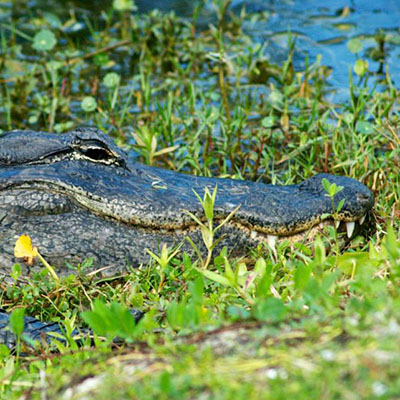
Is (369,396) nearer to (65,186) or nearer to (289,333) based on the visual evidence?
(289,333)

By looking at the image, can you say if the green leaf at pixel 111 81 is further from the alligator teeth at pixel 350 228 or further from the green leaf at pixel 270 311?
the green leaf at pixel 270 311

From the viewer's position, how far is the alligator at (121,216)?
407 centimetres

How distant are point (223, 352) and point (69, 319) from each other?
163 cm

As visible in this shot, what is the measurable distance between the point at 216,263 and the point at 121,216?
23.4 inches

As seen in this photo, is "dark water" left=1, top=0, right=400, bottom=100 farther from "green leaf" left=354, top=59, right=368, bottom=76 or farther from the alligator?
the alligator

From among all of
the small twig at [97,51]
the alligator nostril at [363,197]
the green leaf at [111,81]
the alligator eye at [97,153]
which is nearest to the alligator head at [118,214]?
the alligator nostril at [363,197]

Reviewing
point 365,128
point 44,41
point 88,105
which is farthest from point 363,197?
point 44,41

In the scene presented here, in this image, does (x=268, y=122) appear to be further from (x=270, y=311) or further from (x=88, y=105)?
(x=270, y=311)

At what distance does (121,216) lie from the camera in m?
4.09

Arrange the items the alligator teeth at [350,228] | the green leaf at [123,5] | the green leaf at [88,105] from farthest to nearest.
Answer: the green leaf at [123,5], the green leaf at [88,105], the alligator teeth at [350,228]

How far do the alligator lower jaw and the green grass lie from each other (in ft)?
0.18

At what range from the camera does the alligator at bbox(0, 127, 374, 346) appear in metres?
4.07

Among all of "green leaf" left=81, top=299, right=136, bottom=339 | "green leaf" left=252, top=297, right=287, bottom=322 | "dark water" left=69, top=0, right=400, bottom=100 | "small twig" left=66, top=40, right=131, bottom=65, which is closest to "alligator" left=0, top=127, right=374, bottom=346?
"green leaf" left=81, top=299, right=136, bottom=339

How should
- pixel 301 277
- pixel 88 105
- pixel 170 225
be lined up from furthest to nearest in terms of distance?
pixel 88 105
pixel 170 225
pixel 301 277
